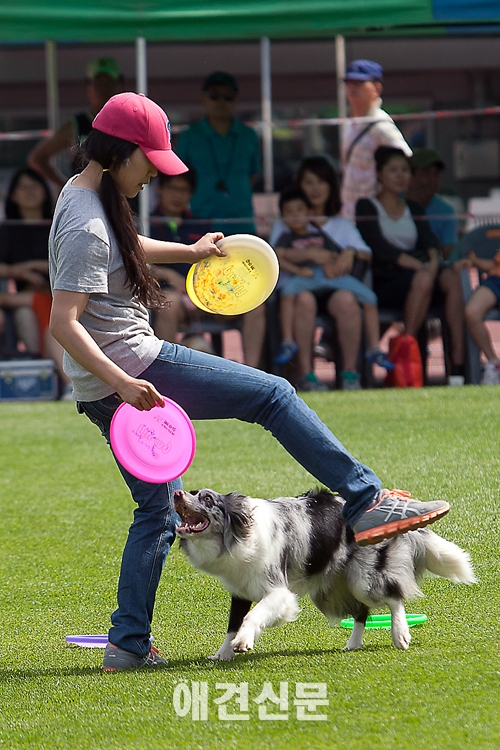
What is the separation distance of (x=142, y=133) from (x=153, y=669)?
5.70 feet

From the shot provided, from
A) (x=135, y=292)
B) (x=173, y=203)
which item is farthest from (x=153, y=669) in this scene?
(x=173, y=203)

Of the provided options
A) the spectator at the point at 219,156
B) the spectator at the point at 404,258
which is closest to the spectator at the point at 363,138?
the spectator at the point at 404,258

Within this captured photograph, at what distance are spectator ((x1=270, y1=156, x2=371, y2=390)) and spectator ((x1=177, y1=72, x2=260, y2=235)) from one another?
601 millimetres

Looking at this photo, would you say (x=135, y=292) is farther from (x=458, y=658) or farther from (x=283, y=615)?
(x=458, y=658)

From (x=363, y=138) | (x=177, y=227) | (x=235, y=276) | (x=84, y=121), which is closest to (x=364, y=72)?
(x=363, y=138)

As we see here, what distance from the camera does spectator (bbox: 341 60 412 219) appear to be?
32.8 feet

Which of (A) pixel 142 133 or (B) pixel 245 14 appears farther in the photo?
(B) pixel 245 14

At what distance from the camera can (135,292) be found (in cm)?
355

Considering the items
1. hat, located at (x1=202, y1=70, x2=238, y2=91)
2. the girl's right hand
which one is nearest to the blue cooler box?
hat, located at (x1=202, y1=70, x2=238, y2=91)

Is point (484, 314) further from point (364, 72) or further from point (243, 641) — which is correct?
point (243, 641)

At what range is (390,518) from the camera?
347cm

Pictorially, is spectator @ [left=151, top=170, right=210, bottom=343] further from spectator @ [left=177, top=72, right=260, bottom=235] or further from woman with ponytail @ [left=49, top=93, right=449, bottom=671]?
woman with ponytail @ [left=49, top=93, right=449, bottom=671]

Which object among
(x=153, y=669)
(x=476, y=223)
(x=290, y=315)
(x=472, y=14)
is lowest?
(x=153, y=669)

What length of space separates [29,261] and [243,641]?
7.40 m
